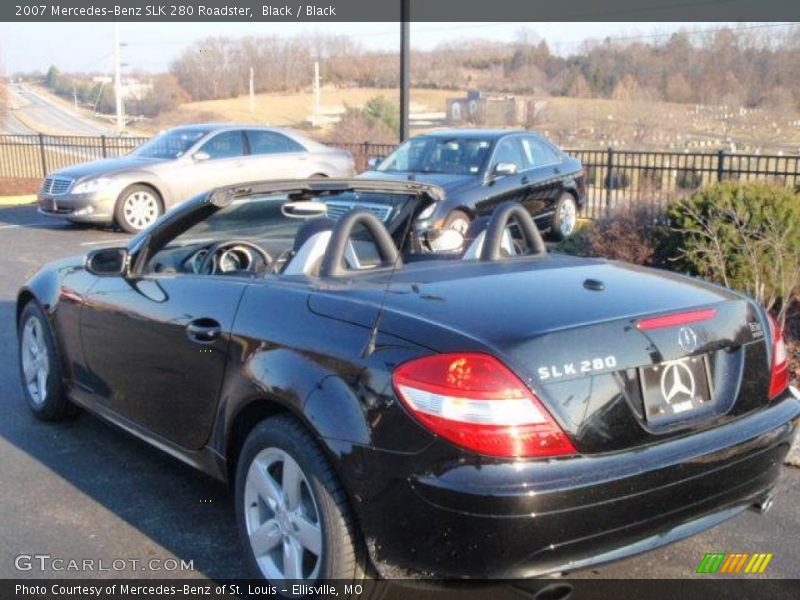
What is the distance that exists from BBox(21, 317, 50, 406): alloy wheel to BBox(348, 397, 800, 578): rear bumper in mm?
3106

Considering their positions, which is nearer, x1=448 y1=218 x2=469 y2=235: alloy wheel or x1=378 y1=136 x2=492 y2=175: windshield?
x1=448 y1=218 x2=469 y2=235: alloy wheel

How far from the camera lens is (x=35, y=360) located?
5.43 meters

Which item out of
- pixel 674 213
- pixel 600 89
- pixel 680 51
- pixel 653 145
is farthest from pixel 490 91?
pixel 674 213

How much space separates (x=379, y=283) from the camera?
11.3 ft

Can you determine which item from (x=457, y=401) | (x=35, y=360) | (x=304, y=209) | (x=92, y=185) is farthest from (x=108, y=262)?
(x=92, y=185)

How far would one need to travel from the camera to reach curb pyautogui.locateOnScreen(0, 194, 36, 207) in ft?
65.3

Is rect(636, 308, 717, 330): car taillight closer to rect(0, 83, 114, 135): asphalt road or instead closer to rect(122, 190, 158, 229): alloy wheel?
rect(122, 190, 158, 229): alloy wheel

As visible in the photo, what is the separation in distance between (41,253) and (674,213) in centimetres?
868

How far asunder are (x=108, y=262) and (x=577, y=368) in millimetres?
2724

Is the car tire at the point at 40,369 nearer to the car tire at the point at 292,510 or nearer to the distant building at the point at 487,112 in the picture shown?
the car tire at the point at 292,510

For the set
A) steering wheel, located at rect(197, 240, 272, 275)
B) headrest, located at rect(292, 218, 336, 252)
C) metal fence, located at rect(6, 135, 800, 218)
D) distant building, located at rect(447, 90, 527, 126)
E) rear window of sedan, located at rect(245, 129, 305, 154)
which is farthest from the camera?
distant building, located at rect(447, 90, 527, 126)

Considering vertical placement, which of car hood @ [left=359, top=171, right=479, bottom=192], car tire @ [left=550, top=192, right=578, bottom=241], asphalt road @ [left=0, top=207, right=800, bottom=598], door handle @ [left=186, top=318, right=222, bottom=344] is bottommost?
asphalt road @ [left=0, top=207, right=800, bottom=598]

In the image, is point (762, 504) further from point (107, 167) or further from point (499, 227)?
point (107, 167)

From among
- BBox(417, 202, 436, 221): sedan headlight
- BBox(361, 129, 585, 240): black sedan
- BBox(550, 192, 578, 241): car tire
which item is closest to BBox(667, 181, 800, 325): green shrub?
BBox(417, 202, 436, 221): sedan headlight
